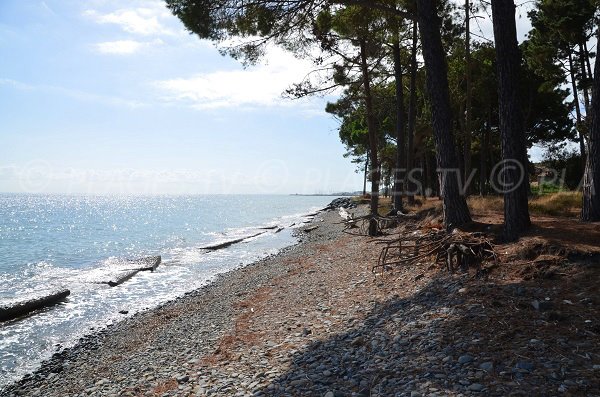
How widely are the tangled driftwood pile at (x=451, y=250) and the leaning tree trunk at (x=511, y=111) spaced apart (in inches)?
34.6

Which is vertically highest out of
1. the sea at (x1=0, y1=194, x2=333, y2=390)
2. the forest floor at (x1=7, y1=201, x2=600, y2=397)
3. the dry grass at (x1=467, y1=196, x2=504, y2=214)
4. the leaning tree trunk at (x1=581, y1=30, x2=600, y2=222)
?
the leaning tree trunk at (x1=581, y1=30, x2=600, y2=222)

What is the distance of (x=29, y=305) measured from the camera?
13898mm

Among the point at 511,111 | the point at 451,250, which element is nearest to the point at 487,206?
the point at 511,111

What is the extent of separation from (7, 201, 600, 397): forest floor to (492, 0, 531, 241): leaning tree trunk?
57 centimetres

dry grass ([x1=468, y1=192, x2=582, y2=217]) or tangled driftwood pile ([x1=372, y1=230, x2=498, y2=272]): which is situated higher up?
dry grass ([x1=468, y1=192, x2=582, y2=217])

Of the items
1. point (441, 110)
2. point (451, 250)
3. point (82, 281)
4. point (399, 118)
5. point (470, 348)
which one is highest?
point (399, 118)

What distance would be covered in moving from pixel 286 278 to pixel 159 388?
7632mm

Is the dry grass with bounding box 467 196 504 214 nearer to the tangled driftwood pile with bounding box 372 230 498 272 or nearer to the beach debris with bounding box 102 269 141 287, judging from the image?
the tangled driftwood pile with bounding box 372 230 498 272

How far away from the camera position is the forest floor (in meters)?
4.64

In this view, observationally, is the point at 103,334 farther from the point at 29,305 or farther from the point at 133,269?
the point at 133,269

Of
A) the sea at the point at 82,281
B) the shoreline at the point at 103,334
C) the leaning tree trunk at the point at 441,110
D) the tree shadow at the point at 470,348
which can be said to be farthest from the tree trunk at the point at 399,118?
the tree shadow at the point at 470,348

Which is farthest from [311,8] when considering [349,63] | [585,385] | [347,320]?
[585,385]

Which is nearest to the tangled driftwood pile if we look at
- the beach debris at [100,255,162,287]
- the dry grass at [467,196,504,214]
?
the dry grass at [467,196,504,214]

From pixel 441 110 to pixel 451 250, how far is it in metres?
3.75
